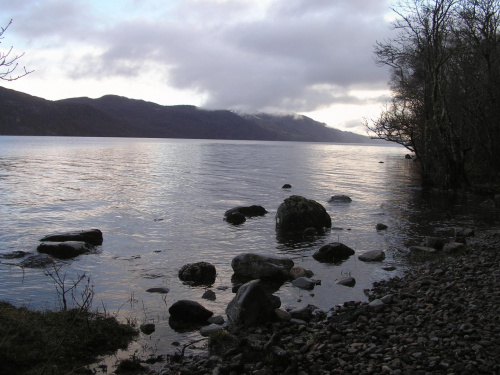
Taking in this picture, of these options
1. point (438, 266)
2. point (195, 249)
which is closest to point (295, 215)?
point (195, 249)

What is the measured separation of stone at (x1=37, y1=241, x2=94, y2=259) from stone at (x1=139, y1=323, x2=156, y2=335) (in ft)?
23.7

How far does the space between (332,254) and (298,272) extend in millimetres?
2608

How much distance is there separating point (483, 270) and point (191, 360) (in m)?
8.47

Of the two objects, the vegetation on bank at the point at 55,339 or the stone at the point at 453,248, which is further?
the stone at the point at 453,248

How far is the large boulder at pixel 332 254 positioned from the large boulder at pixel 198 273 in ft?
14.2

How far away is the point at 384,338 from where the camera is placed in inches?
306

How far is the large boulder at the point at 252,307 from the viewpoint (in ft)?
31.3

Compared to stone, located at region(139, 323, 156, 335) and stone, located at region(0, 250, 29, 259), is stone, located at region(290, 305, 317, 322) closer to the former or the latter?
stone, located at region(139, 323, 156, 335)

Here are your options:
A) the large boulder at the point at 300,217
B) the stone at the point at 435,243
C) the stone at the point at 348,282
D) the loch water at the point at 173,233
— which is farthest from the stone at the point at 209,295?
the stone at the point at 435,243

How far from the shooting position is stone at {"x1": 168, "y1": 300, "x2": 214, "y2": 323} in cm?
985

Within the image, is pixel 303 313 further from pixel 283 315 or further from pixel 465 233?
pixel 465 233

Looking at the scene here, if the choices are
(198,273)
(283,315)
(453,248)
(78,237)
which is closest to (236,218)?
(78,237)

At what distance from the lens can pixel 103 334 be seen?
840cm

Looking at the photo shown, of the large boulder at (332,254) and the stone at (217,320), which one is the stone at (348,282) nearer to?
the large boulder at (332,254)
